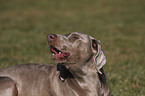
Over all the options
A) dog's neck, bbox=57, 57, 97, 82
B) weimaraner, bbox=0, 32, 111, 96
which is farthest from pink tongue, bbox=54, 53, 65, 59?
dog's neck, bbox=57, 57, 97, 82

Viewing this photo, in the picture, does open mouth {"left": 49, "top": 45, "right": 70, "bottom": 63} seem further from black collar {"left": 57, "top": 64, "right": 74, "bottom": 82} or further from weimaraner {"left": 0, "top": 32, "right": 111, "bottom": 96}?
black collar {"left": 57, "top": 64, "right": 74, "bottom": 82}

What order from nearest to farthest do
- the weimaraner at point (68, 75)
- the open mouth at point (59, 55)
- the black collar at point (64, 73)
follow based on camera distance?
the open mouth at point (59, 55), the weimaraner at point (68, 75), the black collar at point (64, 73)

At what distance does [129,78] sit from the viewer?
5180mm

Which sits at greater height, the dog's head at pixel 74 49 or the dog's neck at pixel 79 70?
the dog's head at pixel 74 49

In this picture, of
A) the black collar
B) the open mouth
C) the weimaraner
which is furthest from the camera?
the black collar

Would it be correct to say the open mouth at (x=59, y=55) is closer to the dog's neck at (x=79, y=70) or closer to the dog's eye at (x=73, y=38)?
the dog's neck at (x=79, y=70)

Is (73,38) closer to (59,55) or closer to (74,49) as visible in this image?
(74,49)

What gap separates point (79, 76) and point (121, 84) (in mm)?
1692

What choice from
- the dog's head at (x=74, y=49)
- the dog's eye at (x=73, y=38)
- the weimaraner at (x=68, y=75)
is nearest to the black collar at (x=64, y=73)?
the weimaraner at (x=68, y=75)

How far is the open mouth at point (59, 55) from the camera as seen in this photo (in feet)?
10.8

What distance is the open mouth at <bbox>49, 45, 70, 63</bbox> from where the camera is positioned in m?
3.28

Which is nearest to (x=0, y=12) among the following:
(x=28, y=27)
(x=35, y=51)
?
(x=28, y=27)

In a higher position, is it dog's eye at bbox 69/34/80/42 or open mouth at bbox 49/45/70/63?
dog's eye at bbox 69/34/80/42

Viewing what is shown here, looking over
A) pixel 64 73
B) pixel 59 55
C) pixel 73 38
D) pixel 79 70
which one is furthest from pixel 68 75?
pixel 73 38
